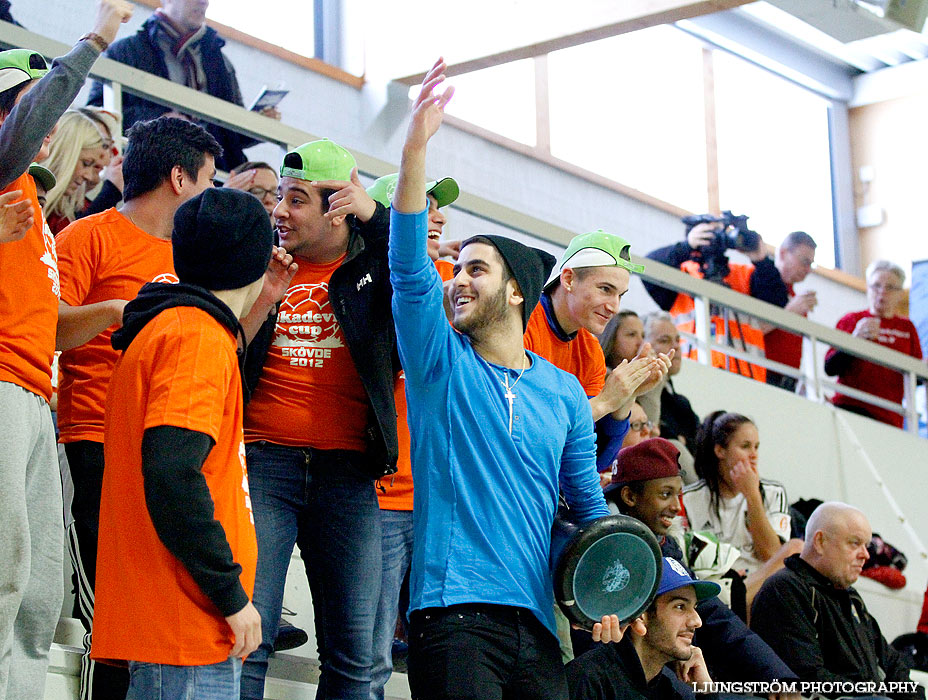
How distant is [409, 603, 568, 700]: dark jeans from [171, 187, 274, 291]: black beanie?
747mm

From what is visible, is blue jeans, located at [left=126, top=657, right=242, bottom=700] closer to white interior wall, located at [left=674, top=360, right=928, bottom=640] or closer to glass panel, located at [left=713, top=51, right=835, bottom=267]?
white interior wall, located at [left=674, top=360, right=928, bottom=640]

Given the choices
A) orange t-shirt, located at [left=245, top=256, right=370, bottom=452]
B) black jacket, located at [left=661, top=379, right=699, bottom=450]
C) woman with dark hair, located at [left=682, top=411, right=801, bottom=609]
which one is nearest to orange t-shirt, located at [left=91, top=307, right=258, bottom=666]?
orange t-shirt, located at [left=245, top=256, right=370, bottom=452]

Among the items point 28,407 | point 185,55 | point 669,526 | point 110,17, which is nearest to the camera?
point 28,407

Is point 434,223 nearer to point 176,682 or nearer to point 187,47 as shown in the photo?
point 176,682

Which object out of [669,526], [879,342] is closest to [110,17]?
[669,526]

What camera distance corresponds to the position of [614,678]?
3355mm

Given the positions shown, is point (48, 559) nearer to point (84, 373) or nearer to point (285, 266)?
point (84, 373)

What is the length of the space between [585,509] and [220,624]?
95 centimetres

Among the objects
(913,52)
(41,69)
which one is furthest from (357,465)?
(913,52)

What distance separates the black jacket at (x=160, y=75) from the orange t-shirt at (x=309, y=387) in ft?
7.39

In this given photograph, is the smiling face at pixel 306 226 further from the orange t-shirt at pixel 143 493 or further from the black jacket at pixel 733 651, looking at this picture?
the black jacket at pixel 733 651

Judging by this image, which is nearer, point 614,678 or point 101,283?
point 101,283

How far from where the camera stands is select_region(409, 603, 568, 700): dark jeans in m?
2.34

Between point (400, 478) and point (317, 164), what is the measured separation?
2.60ft
